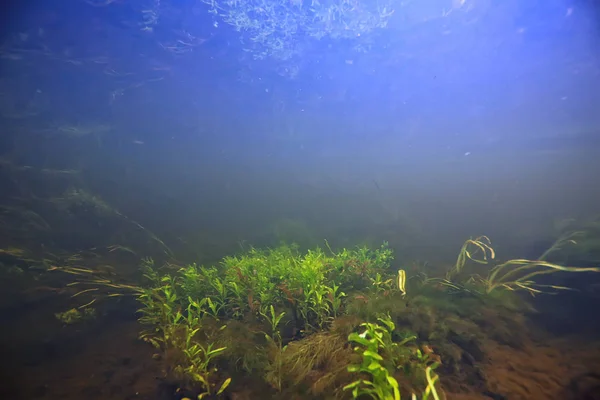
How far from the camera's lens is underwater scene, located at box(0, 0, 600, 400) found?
2496 mm

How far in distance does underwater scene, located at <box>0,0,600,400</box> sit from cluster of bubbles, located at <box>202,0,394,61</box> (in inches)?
1.8

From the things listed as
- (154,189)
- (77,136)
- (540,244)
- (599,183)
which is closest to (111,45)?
(77,136)

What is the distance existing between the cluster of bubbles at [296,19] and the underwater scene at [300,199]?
46 millimetres

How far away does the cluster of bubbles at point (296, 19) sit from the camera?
5.79 metres

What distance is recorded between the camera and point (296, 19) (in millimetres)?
6066

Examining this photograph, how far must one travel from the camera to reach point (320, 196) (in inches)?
364

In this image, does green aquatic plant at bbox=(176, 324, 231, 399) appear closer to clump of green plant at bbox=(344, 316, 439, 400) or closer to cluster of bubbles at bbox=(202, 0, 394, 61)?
clump of green plant at bbox=(344, 316, 439, 400)

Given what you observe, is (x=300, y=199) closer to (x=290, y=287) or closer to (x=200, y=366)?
(x=290, y=287)

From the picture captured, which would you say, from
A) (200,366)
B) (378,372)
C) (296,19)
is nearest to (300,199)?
(296,19)

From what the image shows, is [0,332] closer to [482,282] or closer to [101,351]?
[101,351]

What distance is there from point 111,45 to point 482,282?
9.12m

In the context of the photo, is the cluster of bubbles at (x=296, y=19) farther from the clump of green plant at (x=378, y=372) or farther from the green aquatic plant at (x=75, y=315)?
the clump of green plant at (x=378, y=372)

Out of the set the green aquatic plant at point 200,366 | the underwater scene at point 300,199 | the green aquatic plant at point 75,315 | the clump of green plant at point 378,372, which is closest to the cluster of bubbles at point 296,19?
the underwater scene at point 300,199

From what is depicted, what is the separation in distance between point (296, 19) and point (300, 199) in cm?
550
